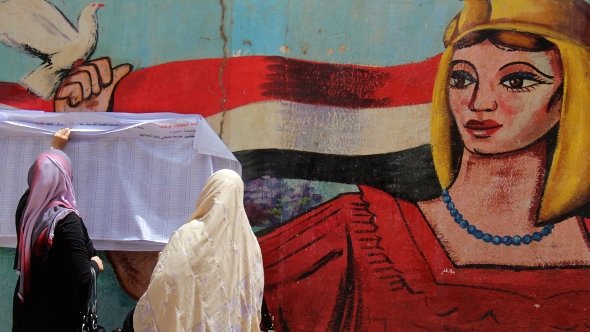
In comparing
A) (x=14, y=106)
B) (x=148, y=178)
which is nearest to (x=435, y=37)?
(x=148, y=178)

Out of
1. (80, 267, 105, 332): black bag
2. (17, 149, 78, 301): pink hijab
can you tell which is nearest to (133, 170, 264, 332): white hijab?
(80, 267, 105, 332): black bag

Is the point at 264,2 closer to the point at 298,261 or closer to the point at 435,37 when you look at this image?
the point at 435,37

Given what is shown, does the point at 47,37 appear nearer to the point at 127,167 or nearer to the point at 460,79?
the point at 127,167

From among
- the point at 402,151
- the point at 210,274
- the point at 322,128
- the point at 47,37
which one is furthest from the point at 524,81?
the point at 47,37

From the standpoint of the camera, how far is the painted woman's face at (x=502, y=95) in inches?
168

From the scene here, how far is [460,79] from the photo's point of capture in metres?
4.37

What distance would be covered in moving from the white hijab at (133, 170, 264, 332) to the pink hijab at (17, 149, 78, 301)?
0.51m

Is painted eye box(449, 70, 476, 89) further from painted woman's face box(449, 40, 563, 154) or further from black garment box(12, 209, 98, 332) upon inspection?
black garment box(12, 209, 98, 332)

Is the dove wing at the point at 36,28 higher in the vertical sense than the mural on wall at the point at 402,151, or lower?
higher

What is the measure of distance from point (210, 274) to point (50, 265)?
0.69 metres

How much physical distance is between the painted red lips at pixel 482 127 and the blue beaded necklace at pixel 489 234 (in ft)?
1.14

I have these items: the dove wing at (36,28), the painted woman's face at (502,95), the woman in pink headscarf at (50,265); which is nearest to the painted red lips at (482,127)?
the painted woman's face at (502,95)

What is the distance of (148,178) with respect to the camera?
445 centimetres

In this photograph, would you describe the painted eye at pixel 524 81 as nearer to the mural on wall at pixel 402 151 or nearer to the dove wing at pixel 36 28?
the mural on wall at pixel 402 151
